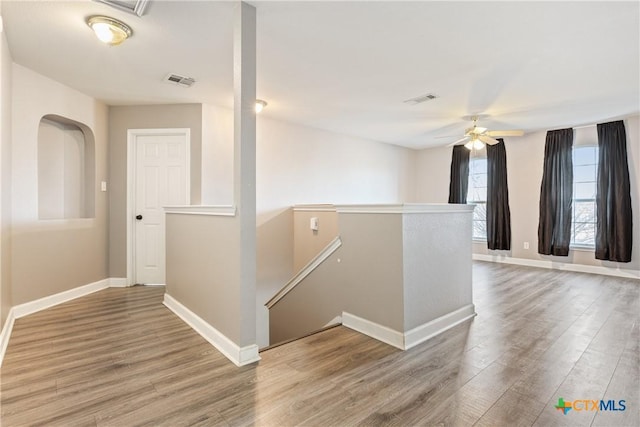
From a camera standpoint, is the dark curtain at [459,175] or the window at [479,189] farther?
the dark curtain at [459,175]

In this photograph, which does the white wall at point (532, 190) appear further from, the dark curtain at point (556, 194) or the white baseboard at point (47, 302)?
the white baseboard at point (47, 302)

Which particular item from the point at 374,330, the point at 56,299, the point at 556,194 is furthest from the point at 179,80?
the point at 556,194

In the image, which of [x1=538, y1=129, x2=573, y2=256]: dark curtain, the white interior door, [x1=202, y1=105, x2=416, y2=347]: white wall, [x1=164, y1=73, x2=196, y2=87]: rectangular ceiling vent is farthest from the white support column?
[x1=538, y1=129, x2=573, y2=256]: dark curtain

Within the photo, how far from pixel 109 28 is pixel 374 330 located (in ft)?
10.6

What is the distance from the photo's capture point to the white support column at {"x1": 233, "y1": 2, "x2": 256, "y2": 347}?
7.13 ft

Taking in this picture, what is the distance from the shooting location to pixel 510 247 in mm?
6348

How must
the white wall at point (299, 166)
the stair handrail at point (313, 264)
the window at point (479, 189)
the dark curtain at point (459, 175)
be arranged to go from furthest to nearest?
the dark curtain at point (459, 175)
the window at point (479, 189)
the white wall at point (299, 166)
the stair handrail at point (313, 264)

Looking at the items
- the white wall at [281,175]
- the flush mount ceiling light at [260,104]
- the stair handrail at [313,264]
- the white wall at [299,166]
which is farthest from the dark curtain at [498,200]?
the flush mount ceiling light at [260,104]

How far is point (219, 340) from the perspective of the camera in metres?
2.42

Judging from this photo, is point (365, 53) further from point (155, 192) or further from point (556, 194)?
point (556, 194)

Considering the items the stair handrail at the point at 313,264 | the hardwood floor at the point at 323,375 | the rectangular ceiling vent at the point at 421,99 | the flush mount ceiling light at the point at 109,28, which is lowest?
the hardwood floor at the point at 323,375

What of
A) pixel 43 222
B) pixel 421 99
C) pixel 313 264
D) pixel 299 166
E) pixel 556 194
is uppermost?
pixel 421 99

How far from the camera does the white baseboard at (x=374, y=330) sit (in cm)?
246

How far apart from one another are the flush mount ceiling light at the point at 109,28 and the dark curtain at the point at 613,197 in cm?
693
